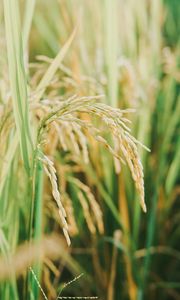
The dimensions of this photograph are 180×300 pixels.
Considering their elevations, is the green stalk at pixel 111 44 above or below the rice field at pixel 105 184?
above

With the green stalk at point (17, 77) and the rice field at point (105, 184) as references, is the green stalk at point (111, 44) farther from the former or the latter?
the green stalk at point (17, 77)

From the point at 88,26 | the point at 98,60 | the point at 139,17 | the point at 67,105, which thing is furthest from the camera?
the point at 88,26

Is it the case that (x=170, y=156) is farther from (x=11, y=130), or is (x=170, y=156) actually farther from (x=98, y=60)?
(x=11, y=130)

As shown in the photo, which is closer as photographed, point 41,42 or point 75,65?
point 75,65

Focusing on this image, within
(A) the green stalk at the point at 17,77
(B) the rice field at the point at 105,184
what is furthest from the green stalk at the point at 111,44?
(A) the green stalk at the point at 17,77

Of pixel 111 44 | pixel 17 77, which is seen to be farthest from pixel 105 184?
pixel 17 77

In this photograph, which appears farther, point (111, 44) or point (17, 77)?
point (111, 44)

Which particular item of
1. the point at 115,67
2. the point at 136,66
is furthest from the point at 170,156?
the point at 115,67

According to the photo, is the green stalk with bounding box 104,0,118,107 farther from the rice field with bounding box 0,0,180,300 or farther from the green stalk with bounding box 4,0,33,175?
the green stalk with bounding box 4,0,33,175

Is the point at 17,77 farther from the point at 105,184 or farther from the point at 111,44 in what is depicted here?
the point at 105,184

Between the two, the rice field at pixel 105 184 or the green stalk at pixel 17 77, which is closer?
the green stalk at pixel 17 77

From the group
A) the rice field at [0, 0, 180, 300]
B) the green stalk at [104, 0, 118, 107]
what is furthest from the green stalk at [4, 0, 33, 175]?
the green stalk at [104, 0, 118, 107]
